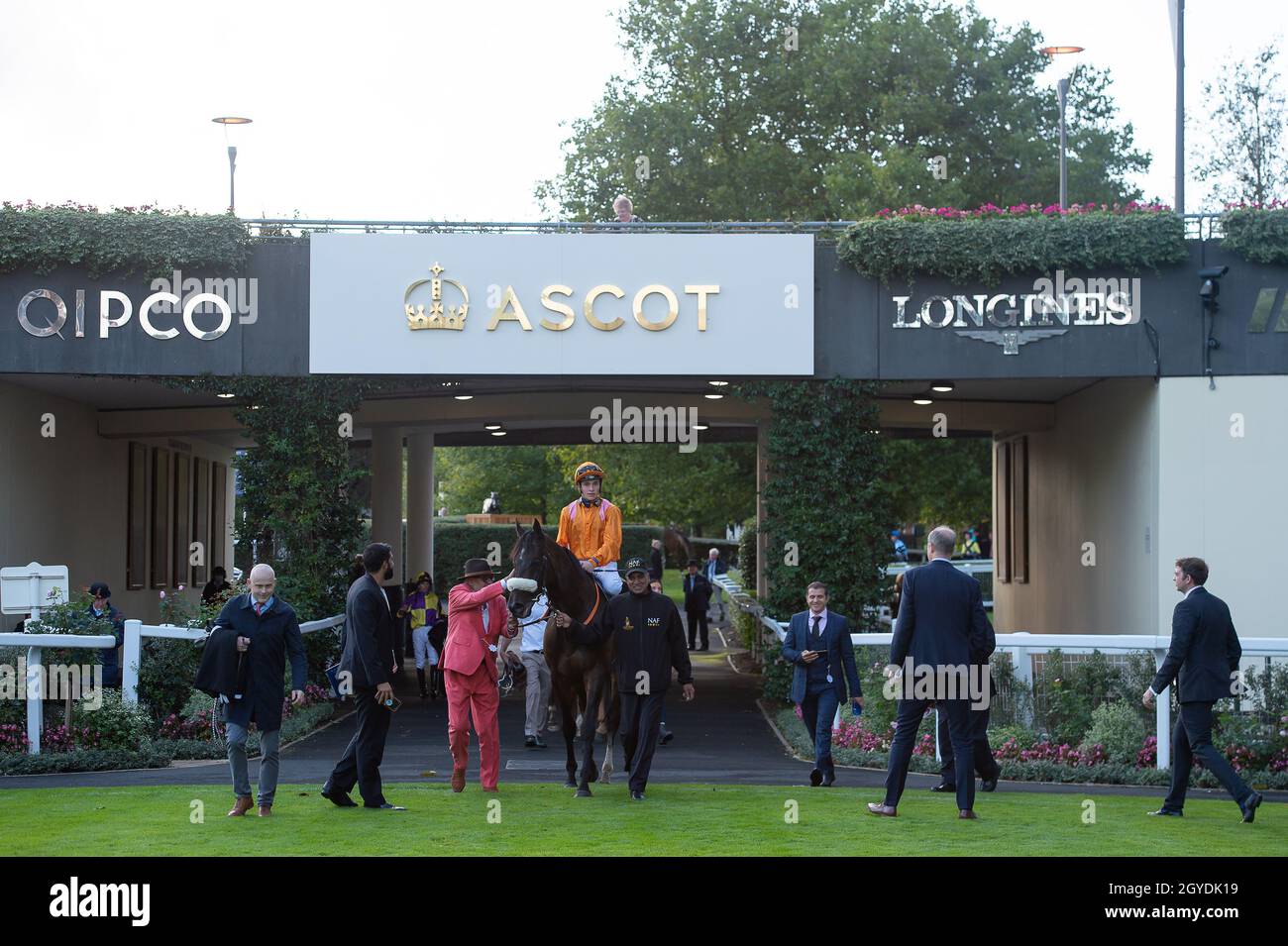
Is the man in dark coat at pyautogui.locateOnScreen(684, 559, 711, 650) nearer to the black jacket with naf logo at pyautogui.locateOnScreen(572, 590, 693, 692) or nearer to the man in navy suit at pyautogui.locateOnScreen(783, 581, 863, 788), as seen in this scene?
the man in navy suit at pyautogui.locateOnScreen(783, 581, 863, 788)

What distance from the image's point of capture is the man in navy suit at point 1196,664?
1120 cm

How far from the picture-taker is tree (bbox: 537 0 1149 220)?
36969mm

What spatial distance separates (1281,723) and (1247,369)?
20.3 feet

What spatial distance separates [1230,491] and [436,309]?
976 centimetres

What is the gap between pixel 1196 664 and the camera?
36.9 feet

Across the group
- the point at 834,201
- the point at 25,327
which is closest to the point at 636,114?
the point at 834,201

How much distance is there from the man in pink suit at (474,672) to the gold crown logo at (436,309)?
776 cm

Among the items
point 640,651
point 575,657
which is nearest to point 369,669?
point 575,657

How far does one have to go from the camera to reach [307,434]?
20219 millimetres

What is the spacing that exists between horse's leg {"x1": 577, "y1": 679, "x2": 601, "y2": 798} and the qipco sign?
9.15 m

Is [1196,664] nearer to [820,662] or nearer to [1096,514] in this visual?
[820,662]

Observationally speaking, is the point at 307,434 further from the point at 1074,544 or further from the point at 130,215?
the point at 1074,544

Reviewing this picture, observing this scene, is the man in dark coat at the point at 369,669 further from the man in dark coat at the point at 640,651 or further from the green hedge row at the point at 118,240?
the green hedge row at the point at 118,240

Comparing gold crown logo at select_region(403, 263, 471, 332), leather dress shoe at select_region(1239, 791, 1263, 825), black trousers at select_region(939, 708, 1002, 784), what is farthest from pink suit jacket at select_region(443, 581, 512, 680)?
gold crown logo at select_region(403, 263, 471, 332)
